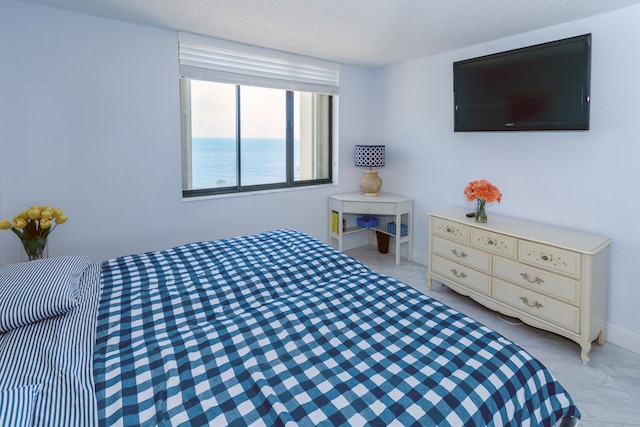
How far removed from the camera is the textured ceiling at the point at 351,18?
2.36 m

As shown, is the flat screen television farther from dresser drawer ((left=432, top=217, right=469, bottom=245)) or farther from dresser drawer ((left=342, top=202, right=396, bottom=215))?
dresser drawer ((left=342, top=202, right=396, bottom=215))

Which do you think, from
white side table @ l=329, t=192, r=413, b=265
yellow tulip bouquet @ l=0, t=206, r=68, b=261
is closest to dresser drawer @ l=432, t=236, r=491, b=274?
white side table @ l=329, t=192, r=413, b=265

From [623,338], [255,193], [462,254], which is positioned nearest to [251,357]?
[462,254]

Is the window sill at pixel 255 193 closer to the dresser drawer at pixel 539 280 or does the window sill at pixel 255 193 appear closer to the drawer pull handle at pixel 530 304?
the dresser drawer at pixel 539 280

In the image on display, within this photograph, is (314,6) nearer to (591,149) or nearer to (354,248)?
(591,149)

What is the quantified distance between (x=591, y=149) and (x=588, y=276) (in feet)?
3.13

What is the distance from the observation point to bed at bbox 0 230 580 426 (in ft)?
3.33

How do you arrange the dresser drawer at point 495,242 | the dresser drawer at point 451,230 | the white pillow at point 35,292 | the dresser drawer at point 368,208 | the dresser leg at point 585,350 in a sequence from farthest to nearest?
the dresser drawer at point 368,208
the dresser drawer at point 451,230
the dresser drawer at point 495,242
the dresser leg at point 585,350
the white pillow at point 35,292

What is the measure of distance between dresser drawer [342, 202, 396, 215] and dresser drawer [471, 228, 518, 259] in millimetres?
1154

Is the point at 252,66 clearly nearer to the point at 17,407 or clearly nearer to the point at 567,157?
the point at 567,157

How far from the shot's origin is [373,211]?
157 inches

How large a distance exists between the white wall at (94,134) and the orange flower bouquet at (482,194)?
225 centimetres

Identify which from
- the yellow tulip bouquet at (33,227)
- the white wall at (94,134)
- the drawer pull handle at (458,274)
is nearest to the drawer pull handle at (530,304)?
the drawer pull handle at (458,274)

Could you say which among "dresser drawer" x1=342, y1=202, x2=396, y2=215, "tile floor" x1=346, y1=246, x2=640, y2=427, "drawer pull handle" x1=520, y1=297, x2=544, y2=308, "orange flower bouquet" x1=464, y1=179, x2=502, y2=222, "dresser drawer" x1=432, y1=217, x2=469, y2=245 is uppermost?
"orange flower bouquet" x1=464, y1=179, x2=502, y2=222
